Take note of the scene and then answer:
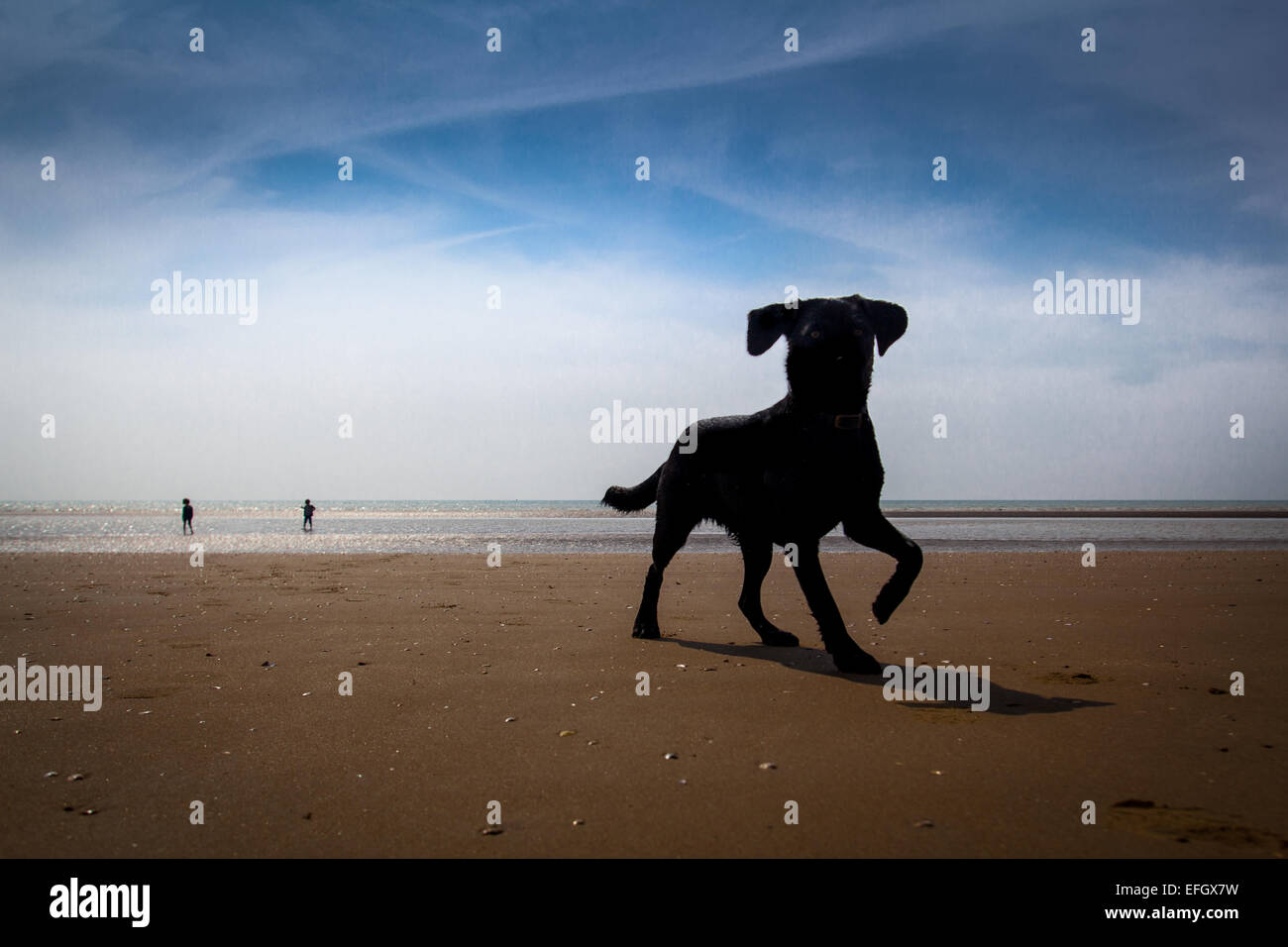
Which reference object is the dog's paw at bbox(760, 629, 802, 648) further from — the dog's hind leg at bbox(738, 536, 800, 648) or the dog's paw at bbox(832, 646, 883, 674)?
the dog's paw at bbox(832, 646, 883, 674)

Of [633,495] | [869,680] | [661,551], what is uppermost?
[633,495]

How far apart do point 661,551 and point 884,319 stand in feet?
8.95

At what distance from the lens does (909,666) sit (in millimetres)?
5398

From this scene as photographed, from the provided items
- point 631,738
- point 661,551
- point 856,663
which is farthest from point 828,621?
point 631,738

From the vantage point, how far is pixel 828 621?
538 cm

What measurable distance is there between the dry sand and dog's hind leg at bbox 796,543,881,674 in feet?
0.88

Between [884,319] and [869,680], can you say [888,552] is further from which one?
[884,319]

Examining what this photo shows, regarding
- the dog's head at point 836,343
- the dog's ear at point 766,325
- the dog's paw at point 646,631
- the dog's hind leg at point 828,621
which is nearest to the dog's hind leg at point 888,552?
the dog's hind leg at point 828,621

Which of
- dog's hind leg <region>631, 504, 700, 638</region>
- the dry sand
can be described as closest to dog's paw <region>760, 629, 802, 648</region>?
the dry sand

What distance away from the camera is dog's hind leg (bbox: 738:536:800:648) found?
651 centimetres

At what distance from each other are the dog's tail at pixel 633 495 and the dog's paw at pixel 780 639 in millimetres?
1681
